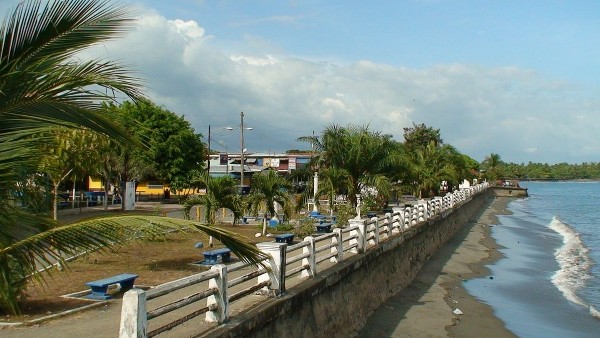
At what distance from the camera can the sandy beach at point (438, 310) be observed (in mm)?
11156

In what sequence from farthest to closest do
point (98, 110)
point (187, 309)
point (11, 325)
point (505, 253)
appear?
point (505, 253) → point (187, 309) → point (11, 325) → point (98, 110)

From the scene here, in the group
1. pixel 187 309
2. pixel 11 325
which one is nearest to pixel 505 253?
pixel 187 309

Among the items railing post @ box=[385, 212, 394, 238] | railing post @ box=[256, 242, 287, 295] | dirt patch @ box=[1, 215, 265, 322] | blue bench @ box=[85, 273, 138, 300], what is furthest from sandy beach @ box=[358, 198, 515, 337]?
blue bench @ box=[85, 273, 138, 300]

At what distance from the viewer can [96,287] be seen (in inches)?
343

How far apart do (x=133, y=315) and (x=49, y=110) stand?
173 centimetres

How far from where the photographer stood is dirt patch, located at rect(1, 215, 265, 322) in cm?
829

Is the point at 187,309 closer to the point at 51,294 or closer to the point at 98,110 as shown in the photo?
the point at 51,294

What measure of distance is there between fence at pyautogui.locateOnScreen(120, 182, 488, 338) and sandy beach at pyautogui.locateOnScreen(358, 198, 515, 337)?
1471 millimetres

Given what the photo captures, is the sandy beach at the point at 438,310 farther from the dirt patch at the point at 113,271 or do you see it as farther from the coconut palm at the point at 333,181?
the coconut palm at the point at 333,181

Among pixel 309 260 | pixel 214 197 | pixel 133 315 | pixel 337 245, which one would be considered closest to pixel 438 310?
pixel 337 245

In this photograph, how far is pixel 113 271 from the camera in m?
11.3

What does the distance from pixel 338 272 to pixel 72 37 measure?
7.02 metres

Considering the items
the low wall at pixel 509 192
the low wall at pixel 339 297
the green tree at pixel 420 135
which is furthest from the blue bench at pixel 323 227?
the low wall at pixel 509 192

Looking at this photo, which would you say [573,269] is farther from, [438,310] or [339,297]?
[339,297]
